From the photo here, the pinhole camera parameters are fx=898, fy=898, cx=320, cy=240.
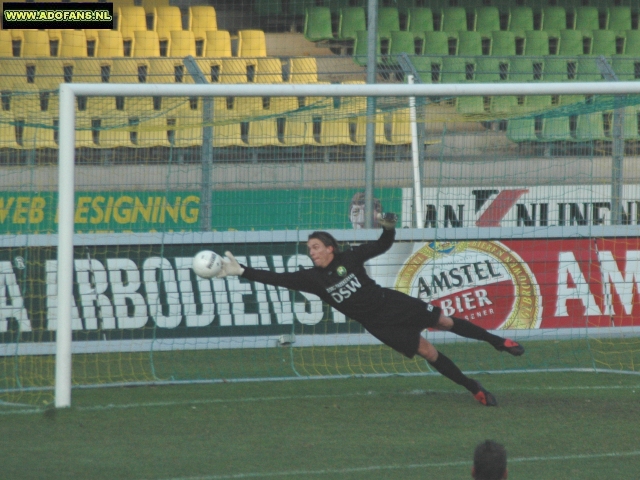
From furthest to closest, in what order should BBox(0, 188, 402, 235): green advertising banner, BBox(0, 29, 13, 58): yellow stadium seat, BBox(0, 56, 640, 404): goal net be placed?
BBox(0, 29, 13, 58): yellow stadium seat
BBox(0, 188, 402, 235): green advertising banner
BBox(0, 56, 640, 404): goal net

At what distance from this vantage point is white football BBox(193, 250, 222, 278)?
21.1 feet

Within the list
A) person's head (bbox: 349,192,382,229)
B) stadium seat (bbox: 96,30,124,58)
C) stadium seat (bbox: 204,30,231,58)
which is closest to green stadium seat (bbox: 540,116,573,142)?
person's head (bbox: 349,192,382,229)

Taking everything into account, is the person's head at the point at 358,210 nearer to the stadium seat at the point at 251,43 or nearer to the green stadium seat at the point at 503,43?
the stadium seat at the point at 251,43

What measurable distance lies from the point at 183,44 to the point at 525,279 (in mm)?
6978

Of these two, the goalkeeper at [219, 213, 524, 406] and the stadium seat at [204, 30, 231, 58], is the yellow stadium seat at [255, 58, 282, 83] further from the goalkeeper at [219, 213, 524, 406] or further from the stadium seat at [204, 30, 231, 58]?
the goalkeeper at [219, 213, 524, 406]

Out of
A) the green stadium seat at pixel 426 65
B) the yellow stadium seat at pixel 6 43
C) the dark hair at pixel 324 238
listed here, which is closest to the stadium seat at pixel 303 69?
the green stadium seat at pixel 426 65

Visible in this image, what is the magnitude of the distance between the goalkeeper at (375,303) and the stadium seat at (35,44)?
7.82 metres

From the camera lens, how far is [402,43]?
47.5 ft

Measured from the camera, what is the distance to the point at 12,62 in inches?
430

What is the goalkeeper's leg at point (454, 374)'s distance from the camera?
6840mm

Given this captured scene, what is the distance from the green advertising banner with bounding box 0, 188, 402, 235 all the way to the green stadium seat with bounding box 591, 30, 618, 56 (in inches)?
281

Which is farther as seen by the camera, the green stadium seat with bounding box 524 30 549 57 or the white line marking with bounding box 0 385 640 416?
the green stadium seat with bounding box 524 30 549 57

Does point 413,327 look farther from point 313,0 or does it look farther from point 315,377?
point 313,0

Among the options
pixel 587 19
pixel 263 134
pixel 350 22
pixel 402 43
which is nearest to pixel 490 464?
pixel 263 134
